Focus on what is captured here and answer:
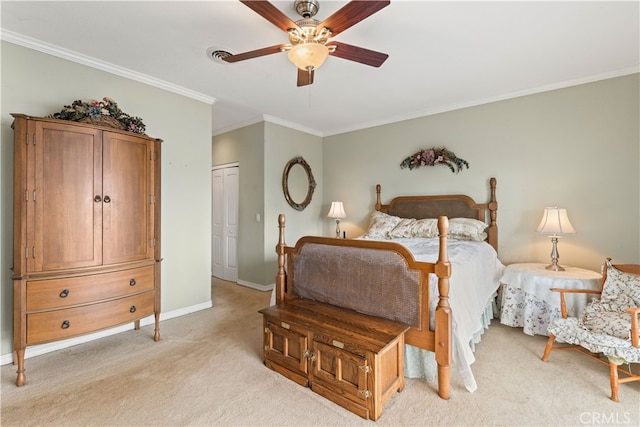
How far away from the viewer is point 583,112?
312cm

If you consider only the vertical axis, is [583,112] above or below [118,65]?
below

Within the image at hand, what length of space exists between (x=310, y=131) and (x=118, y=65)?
2.93 metres

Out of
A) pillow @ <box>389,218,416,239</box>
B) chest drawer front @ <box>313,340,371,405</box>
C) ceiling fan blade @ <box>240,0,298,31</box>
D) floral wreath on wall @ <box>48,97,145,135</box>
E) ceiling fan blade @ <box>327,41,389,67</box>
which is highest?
ceiling fan blade @ <box>240,0,298,31</box>

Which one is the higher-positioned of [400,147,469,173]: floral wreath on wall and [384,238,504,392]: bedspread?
[400,147,469,173]: floral wreath on wall

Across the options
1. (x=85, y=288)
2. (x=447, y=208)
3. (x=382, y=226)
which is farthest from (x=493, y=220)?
(x=85, y=288)

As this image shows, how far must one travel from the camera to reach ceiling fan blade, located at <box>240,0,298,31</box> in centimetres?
150

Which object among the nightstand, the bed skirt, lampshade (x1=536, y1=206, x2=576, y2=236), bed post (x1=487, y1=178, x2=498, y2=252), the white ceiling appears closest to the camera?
the bed skirt

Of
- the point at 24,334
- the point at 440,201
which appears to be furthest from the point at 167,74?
Answer: the point at 440,201

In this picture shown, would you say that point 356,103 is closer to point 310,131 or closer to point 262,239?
point 310,131

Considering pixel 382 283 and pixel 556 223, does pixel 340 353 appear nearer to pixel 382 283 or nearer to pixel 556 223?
pixel 382 283

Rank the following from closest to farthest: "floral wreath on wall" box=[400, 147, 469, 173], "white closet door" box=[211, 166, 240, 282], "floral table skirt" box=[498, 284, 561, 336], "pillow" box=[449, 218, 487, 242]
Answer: "floral table skirt" box=[498, 284, 561, 336] → "pillow" box=[449, 218, 487, 242] → "floral wreath on wall" box=[400, 147, 469, 173] → "white closet door" box=[211, 166, 240, 282]

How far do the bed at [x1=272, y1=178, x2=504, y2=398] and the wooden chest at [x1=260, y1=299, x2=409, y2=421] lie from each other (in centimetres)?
23

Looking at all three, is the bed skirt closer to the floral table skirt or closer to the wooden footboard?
the wooden footboard

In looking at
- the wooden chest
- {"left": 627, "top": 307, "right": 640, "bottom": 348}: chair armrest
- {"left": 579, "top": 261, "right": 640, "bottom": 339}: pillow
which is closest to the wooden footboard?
the wooden chest
